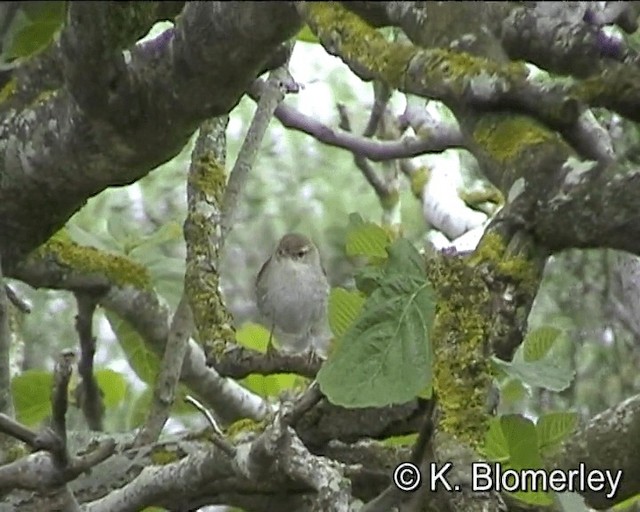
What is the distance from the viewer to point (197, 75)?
874 mm

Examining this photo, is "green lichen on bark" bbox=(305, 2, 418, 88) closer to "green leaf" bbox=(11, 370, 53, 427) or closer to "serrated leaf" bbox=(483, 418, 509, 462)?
"serrated leaf" bbox=(483, 418, 509, 462)

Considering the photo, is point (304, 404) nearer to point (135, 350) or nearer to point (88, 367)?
point (88, 367)

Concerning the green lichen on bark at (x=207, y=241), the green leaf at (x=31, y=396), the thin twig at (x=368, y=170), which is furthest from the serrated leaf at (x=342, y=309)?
the thin twig at (x=368, y=170)

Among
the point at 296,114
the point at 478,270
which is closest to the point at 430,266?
the point at 478,270

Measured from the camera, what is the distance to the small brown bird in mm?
1695

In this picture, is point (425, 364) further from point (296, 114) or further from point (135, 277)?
point (296, 114)

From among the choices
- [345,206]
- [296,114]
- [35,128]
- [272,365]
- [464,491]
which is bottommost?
[464,491]

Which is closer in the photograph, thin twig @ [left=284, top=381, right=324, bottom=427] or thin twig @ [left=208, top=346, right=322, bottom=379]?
thin twig @ [left=284, top=381, right=324, bottom=427]

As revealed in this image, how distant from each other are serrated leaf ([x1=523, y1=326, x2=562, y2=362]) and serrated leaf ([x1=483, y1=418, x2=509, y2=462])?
26 cm

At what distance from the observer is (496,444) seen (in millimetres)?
865

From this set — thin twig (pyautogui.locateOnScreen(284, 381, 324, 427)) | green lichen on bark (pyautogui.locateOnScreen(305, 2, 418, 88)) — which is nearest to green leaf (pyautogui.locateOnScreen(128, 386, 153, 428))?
thin twig (pyautogui.locateOnScreen(284, 381, 324, 427))

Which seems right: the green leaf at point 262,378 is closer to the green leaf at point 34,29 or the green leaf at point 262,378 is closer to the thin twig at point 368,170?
the green leaf at point 34,29

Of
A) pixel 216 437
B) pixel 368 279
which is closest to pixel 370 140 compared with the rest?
pixel 368 279

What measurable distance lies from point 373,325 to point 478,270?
8cm
